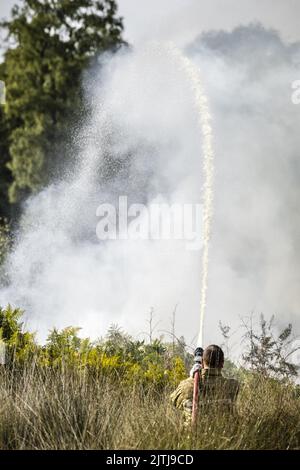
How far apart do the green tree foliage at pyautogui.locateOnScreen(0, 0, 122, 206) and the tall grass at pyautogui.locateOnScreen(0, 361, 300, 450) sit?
9.96m

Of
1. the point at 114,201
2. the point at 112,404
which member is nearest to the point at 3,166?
the point at 114,201

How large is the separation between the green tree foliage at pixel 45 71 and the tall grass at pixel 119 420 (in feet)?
32.7

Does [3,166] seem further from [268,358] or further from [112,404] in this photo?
[112,404]

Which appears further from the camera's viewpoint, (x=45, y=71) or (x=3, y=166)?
(x=3, y=166)

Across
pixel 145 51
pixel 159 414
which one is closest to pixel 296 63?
pixel 145 51

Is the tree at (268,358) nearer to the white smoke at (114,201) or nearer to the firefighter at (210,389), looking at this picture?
the firefighter at (210,389)

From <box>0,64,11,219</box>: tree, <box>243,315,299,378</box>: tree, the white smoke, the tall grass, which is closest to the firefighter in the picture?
the tall grass

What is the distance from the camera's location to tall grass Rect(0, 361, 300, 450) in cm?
392

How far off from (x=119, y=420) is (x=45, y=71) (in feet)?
40.8

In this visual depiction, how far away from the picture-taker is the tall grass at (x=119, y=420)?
392cm

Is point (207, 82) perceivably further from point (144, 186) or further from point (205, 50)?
point (144, 186)

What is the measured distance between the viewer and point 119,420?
427 cm

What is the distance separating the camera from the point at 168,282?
966cm

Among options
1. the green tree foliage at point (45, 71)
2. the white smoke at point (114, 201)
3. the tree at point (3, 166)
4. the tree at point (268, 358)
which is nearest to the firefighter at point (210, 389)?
the tree at point (268, 358)
